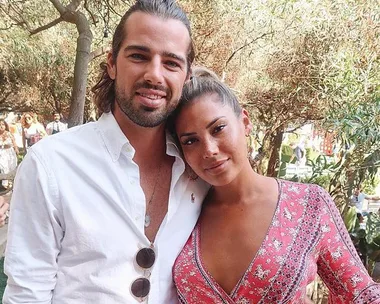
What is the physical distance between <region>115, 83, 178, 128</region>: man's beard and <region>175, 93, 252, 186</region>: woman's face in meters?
0.09

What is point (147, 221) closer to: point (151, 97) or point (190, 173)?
point (190, 173)

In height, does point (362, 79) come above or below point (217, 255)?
above

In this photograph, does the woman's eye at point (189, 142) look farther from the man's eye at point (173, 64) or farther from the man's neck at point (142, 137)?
the man's eye at point (173, 64)

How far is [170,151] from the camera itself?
1.64 meters

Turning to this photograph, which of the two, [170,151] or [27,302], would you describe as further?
[170,151]

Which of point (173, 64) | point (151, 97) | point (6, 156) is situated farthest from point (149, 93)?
point (6, 156)

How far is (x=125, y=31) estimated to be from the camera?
1525 mm

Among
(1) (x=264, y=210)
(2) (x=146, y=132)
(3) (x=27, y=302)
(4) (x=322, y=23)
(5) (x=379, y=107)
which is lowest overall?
(3) (x=27, y=302)

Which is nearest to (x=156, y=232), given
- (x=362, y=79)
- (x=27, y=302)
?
(x=27, y=302)

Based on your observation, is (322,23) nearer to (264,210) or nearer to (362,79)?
(362,79)

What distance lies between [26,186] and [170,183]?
55 centimetres

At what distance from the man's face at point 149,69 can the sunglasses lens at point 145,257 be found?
1.44 feet

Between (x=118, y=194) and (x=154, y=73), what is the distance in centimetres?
43

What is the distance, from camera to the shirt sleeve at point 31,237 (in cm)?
127
